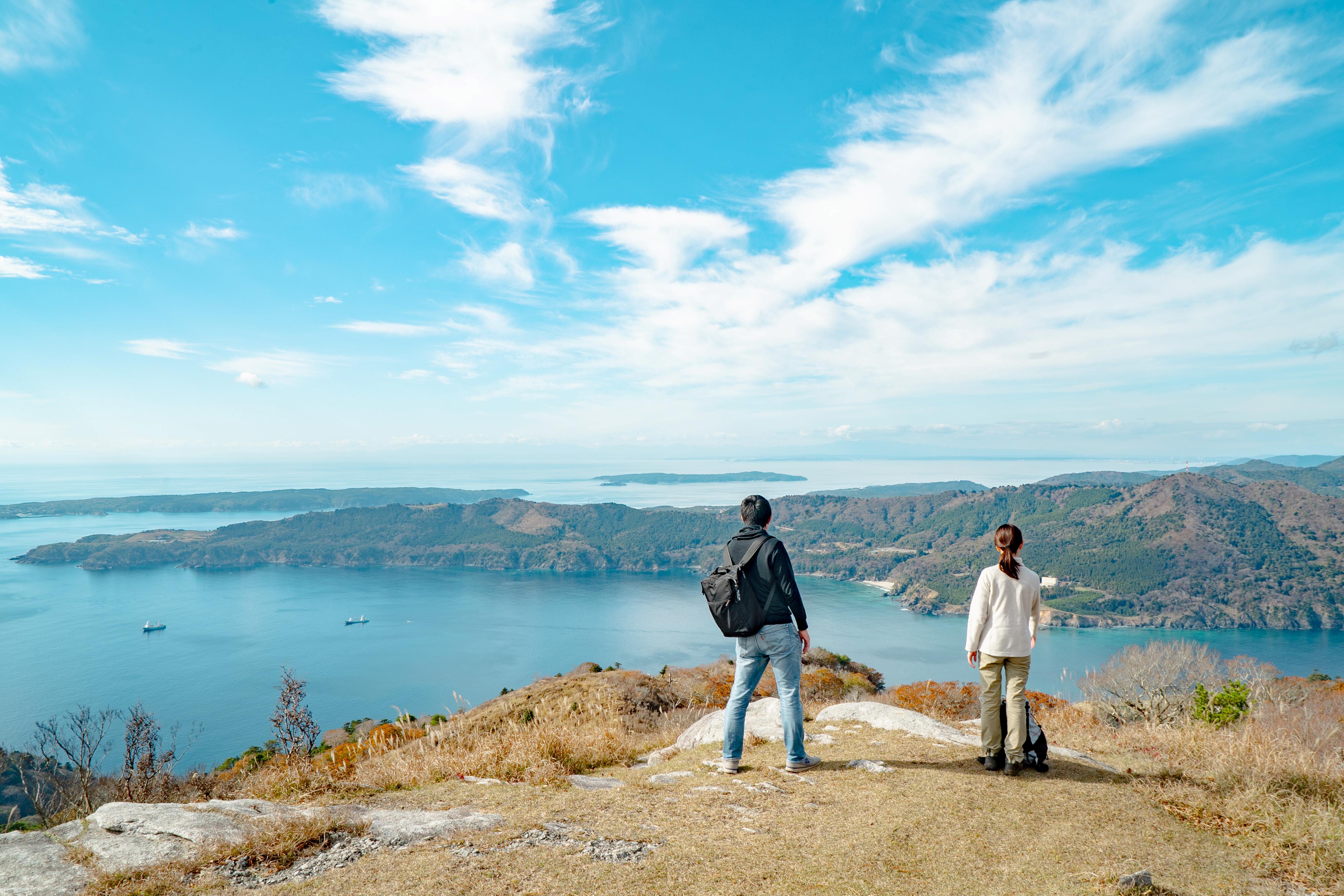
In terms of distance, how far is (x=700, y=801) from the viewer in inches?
180

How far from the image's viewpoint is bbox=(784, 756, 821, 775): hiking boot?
17.6ft

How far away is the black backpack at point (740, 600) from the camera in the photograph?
509cm

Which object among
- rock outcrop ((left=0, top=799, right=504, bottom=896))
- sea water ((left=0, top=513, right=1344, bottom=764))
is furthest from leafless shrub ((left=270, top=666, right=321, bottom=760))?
sea water ((left=0, top=513, right=1344, bottom=764))

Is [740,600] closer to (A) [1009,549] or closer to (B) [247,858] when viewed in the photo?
(A) [1009,549]

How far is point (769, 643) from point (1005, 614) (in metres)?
2.04

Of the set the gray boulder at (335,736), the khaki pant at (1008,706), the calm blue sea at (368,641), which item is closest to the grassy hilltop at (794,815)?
the khaki pant at (1008,706)

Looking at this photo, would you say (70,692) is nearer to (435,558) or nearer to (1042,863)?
(1042,863)

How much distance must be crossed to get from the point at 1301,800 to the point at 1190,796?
0.64 metres

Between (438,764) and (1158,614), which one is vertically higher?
(438,764)

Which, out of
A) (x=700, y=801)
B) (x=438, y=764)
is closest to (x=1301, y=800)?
(x=700, y=801)

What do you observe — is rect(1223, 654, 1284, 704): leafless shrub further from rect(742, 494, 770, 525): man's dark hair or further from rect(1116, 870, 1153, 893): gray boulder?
rect(742, 494, 770, 525): man's dark hair

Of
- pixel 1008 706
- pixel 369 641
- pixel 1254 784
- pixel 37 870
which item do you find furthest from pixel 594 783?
pixel 369 641

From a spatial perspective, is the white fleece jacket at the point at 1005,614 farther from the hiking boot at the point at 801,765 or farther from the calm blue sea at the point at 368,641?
the calm blue sea at the point at 368,641

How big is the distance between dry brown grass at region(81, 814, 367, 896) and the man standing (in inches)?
113
